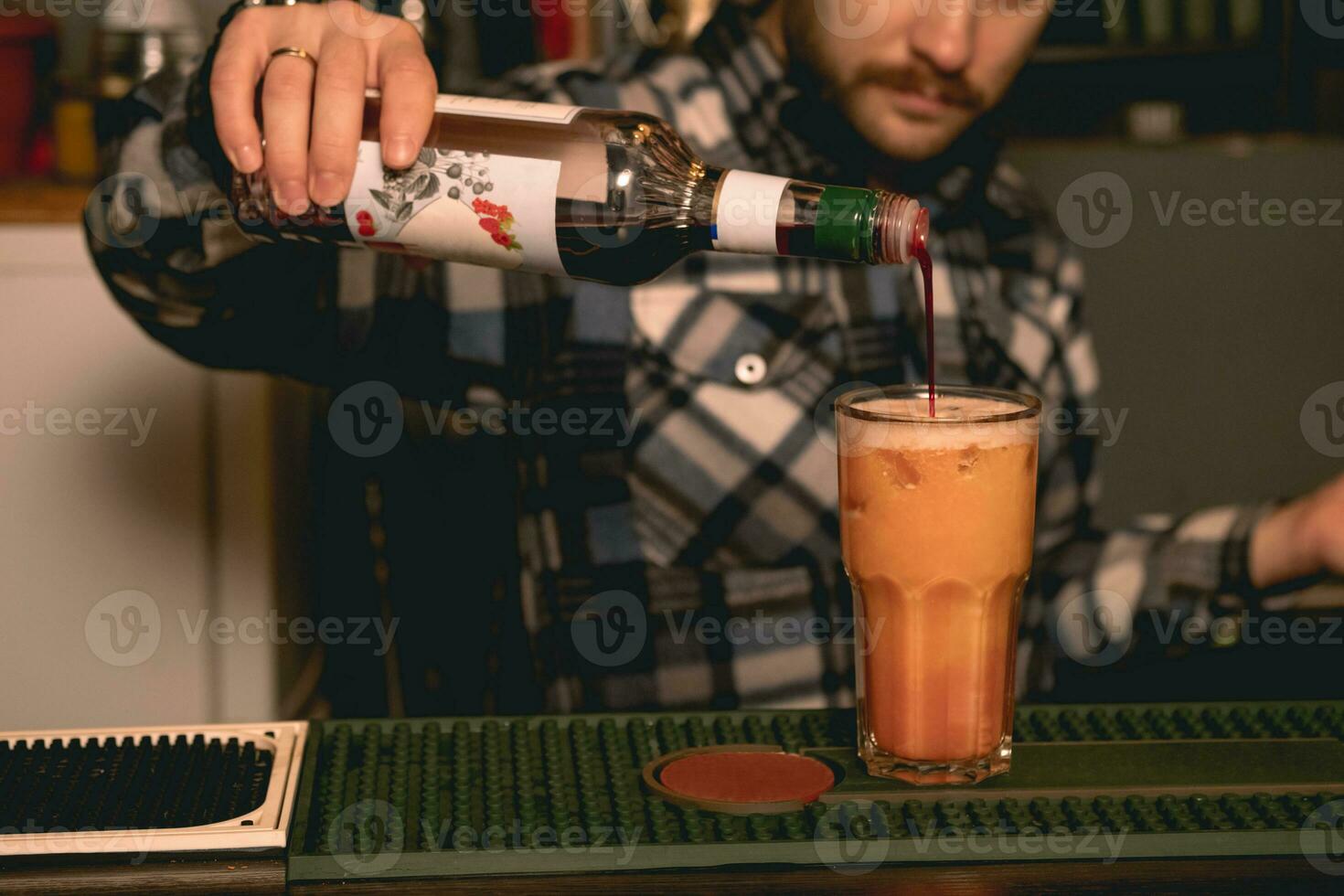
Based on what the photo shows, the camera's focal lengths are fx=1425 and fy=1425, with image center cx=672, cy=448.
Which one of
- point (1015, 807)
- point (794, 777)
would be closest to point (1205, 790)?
point (1015, 807)

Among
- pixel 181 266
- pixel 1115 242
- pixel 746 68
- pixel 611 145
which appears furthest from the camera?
pixel 1115 242

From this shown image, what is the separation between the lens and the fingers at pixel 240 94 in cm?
89

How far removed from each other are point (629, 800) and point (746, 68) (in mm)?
994

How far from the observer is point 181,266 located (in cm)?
119

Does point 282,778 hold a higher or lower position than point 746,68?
lower

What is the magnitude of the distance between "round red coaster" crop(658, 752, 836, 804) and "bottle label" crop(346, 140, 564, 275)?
310 mm

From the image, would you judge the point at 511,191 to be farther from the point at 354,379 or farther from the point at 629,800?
the point at 354,379
